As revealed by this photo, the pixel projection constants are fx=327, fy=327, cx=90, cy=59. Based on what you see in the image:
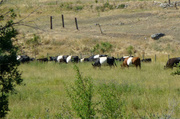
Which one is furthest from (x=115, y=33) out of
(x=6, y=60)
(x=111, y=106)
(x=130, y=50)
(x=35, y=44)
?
(x=111, y=106)

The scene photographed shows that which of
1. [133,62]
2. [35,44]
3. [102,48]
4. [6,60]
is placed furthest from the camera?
[35,44]

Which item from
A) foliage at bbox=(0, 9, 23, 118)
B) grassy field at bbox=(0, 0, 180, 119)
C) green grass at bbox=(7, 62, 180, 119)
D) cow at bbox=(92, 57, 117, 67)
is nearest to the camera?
foliage at bbox=(0, 9, 23, 118)

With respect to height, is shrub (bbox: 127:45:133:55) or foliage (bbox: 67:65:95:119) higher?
foliage (bbox: 67:65:95:119)

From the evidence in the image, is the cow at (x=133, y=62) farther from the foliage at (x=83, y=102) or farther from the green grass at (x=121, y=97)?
the foliage at (x=83, y=102)

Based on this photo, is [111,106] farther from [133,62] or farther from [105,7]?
[105,7]

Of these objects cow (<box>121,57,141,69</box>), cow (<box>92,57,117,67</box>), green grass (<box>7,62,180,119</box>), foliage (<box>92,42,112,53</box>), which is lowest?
foliage (<box>92,42,112,53</box>)

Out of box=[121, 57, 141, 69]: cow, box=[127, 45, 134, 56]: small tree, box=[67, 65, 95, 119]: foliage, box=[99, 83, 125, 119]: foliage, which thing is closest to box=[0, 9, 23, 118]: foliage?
box=[67, 65, 95, 119]: foliage

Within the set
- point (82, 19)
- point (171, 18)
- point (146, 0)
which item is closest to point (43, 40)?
point (82, 19)

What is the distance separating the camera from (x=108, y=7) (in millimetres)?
65125

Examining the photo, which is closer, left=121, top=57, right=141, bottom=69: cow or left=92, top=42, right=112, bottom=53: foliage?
left=121, top=57, right=141, bottom=69: cow

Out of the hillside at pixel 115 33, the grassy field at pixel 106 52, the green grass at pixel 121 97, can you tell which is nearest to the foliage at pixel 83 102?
the green grass at pixel 121 97

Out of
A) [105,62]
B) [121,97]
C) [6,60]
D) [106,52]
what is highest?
[6,60]

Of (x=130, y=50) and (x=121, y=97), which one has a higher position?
(x=121, y=97)

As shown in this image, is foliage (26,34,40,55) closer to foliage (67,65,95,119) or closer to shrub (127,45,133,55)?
shrub (127,45,133,55)
